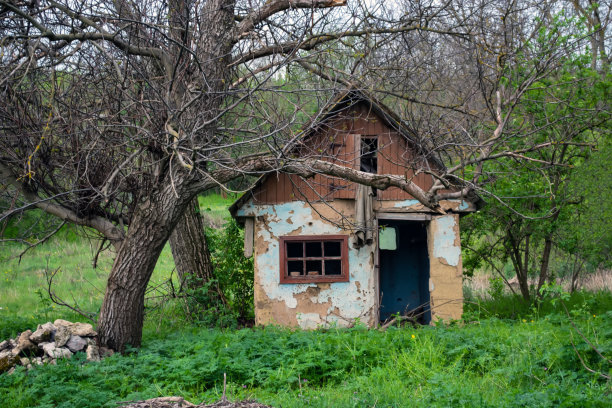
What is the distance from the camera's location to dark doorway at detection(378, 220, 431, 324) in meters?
13.4

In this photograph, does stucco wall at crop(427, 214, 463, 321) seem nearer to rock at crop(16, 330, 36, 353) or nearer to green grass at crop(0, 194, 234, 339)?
green grass at crop(0, 194, 234, 339)

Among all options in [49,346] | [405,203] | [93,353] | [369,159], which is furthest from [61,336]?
[369,159]

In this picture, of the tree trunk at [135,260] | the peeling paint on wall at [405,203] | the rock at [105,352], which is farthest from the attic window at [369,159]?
the rock at [105,352]

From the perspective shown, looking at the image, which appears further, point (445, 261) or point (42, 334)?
point (445, 261)

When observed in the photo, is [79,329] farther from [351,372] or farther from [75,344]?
[351,372]

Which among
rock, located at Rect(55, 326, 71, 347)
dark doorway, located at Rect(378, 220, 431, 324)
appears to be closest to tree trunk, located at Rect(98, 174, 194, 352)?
rock, located at Rect(55, 326, 71, 347)

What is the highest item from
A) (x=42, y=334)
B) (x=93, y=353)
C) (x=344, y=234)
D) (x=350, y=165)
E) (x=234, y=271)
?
(x=350, y=165)

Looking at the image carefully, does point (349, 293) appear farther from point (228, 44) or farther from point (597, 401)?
point (597, 401)

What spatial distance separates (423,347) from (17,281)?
44.4 feet

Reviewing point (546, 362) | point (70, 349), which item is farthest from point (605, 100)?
point (70, 349)

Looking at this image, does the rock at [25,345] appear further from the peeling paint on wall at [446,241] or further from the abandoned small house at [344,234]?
the peeling paint on wall at [446,241]

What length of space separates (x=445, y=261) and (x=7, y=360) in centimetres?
760

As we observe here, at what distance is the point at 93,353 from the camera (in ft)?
22.9

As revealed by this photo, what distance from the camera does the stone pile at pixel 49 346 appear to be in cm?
674
